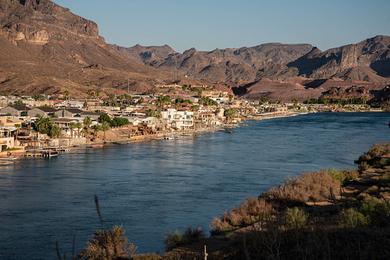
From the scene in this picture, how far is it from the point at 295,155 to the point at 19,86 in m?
71.0

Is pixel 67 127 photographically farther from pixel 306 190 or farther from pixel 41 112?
pixel 306 190

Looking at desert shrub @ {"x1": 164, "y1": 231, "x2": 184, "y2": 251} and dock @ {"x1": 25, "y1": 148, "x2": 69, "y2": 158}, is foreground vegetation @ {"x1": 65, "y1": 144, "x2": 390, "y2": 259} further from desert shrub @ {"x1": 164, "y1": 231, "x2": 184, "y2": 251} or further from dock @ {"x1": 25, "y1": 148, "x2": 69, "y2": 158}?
dock @ {"x1": 25, "y1": 148, "x2": 69, "y2": 158}

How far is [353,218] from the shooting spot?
15758 mm

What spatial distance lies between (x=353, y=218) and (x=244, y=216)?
4896 millimetres

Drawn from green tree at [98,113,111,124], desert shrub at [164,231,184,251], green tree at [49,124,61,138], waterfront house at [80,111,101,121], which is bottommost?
desert shrub at [164,231,184,251]

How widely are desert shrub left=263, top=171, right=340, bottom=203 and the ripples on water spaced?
A: 2279 millimetres

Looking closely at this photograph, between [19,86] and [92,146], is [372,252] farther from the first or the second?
[19,86]

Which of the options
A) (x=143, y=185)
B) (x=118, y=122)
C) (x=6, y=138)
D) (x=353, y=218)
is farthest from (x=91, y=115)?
(x=353, y=218)

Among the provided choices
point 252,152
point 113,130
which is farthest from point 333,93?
point 252,152

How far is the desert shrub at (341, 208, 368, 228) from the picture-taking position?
1538 centimetres

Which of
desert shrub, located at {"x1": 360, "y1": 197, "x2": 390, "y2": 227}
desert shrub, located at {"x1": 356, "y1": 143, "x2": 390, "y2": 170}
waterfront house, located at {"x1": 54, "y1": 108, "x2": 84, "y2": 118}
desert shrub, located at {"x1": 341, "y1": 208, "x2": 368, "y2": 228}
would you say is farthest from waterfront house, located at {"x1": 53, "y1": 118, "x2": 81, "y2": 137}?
desert shrub, located at {"x1": 341, "y1": 208, "x2": 368, "y2": 228}

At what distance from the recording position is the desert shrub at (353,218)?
50.4 ft

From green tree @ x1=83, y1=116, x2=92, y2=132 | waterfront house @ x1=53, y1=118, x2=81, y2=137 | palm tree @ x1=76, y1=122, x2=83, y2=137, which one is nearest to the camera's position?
waterfront house @ x1=53, y1=118, x2=81, y2=137

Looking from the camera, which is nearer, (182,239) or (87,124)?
(182,239)
